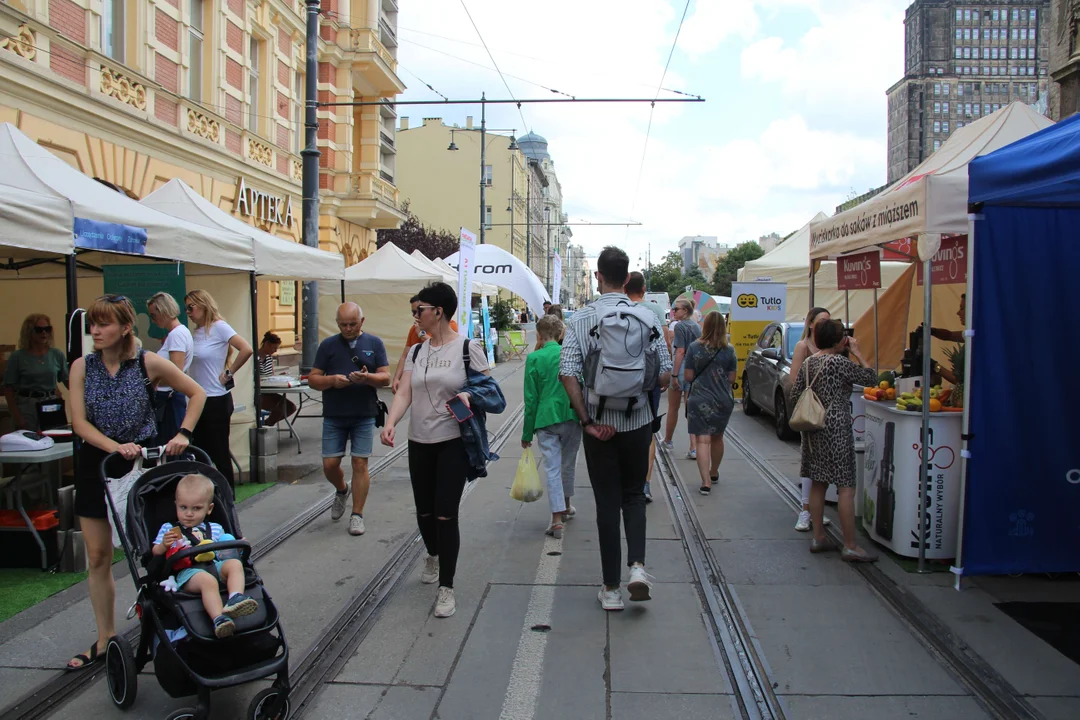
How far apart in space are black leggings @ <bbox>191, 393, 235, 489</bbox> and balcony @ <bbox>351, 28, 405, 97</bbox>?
819 inches

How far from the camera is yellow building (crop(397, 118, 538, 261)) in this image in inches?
2721

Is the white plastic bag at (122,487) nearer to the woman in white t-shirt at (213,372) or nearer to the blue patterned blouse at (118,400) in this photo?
the blue patterned blouse at (118,400)

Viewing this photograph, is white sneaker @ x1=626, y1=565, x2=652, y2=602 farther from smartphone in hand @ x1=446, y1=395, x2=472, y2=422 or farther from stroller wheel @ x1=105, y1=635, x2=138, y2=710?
stroller wheel @ x1=105, y1=635, x2=138, y2=710

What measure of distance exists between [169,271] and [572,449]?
159 inches

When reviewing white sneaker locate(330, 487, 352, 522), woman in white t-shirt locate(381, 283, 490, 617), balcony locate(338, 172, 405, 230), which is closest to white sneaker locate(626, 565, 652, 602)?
woman in white t-shirt locate(381, 283, 490, 617)

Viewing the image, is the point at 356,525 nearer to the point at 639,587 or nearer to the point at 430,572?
the point at 430,572

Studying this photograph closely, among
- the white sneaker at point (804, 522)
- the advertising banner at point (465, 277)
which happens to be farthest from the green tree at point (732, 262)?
the white sneaker at point (804, 522)

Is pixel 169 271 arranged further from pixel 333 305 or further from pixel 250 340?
pixel 333 305

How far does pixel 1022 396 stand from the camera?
17.2 ft

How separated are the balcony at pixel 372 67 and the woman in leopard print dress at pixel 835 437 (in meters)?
22.2

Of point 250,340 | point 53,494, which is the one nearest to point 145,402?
point 53,494

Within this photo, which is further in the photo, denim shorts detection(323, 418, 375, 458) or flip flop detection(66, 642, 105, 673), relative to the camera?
denim shorts detection(323, 418, 375, 458)

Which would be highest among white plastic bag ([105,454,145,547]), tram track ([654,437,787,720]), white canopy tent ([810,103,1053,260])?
white canopy tent ([810,103,1053,260])

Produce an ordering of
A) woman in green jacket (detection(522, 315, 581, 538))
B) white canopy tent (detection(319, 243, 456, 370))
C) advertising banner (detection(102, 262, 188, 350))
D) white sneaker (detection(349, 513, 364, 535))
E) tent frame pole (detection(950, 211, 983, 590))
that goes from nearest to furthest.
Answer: tent frame pole (detection(950, 211, 983, 590))
woman in green jacket (detection(522, 315, 581, 538))
white sneaker (detection(349, 513, 364, 535))
advertising banner (detection(102, 262, 188, 350))
white canopy tent (detection(319, 243, 456, 370))
